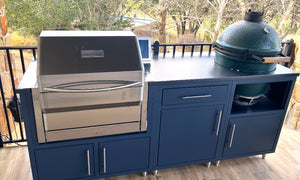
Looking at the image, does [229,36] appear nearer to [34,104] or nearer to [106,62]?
[106,62]

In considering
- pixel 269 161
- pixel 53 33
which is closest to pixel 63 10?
pixel 53 33

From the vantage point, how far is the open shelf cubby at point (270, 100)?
198 cm

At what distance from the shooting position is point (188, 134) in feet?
6.17

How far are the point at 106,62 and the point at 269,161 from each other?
1744 mm

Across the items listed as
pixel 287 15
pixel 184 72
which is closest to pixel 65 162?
pixel 184 72

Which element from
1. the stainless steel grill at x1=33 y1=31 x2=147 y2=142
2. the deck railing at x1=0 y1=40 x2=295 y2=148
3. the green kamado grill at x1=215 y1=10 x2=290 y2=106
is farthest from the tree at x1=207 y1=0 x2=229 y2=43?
the stainless steel grill at x1=33 y1=31 x2=147 y2=142

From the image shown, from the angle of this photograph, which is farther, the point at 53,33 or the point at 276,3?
the point at 276,3

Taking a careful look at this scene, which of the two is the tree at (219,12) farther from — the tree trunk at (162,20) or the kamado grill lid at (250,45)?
the kamado grill lid at (250,45)

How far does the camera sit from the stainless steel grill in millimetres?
1364

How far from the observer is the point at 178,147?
191 centimetres

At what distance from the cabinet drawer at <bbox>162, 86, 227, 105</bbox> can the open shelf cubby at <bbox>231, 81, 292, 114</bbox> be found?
0.78ft

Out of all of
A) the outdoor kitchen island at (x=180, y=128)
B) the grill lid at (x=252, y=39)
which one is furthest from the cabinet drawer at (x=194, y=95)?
the grill lid at (x=252, y=39)

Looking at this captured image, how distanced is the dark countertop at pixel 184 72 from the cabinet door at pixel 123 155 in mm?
477

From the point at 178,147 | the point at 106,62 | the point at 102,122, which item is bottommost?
the point at 178,147
